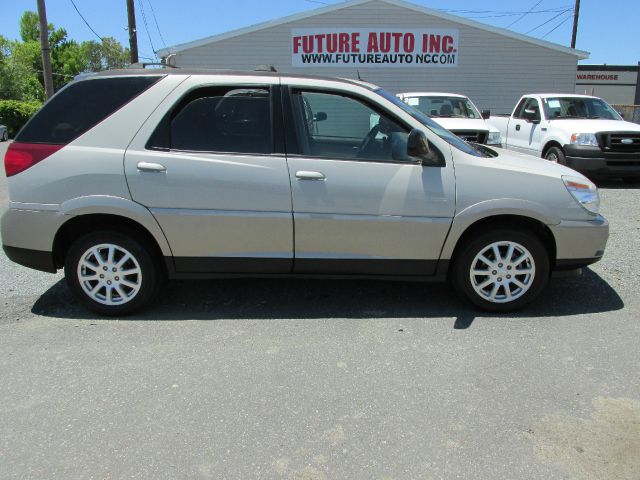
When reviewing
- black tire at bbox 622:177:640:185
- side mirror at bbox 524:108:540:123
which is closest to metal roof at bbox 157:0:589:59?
side mirror at bbox 524:108:540:123

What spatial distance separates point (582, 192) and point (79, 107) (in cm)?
388

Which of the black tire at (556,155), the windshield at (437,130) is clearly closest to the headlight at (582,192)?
the windshield at (437,130)

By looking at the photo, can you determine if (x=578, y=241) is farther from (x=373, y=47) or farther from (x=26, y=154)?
(x=373, y=47)

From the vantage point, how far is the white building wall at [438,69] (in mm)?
19219

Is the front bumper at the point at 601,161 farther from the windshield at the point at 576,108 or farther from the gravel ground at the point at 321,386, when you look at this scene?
the gravel ground at the point at 321,386

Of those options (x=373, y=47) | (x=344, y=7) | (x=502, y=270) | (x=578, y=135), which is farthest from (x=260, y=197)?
(x=344, y=7)

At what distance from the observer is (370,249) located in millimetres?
4090

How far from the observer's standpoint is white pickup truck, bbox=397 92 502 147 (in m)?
10.7

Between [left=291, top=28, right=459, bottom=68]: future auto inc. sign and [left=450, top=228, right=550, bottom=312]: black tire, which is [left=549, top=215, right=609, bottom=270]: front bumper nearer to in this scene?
[left=450, top=228, right=550, bottom=312]: black tire

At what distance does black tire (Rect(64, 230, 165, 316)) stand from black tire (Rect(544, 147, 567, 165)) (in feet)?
28.2

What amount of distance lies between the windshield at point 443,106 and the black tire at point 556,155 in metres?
1.78

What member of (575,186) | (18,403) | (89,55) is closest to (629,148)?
(575,186)

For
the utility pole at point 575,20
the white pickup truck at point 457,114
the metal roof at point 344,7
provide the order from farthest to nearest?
the utility pole at point 575,20 < the metal roof at point 344,7 < the white pickup truck at point 457,114

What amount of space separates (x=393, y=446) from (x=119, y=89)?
126 inches
